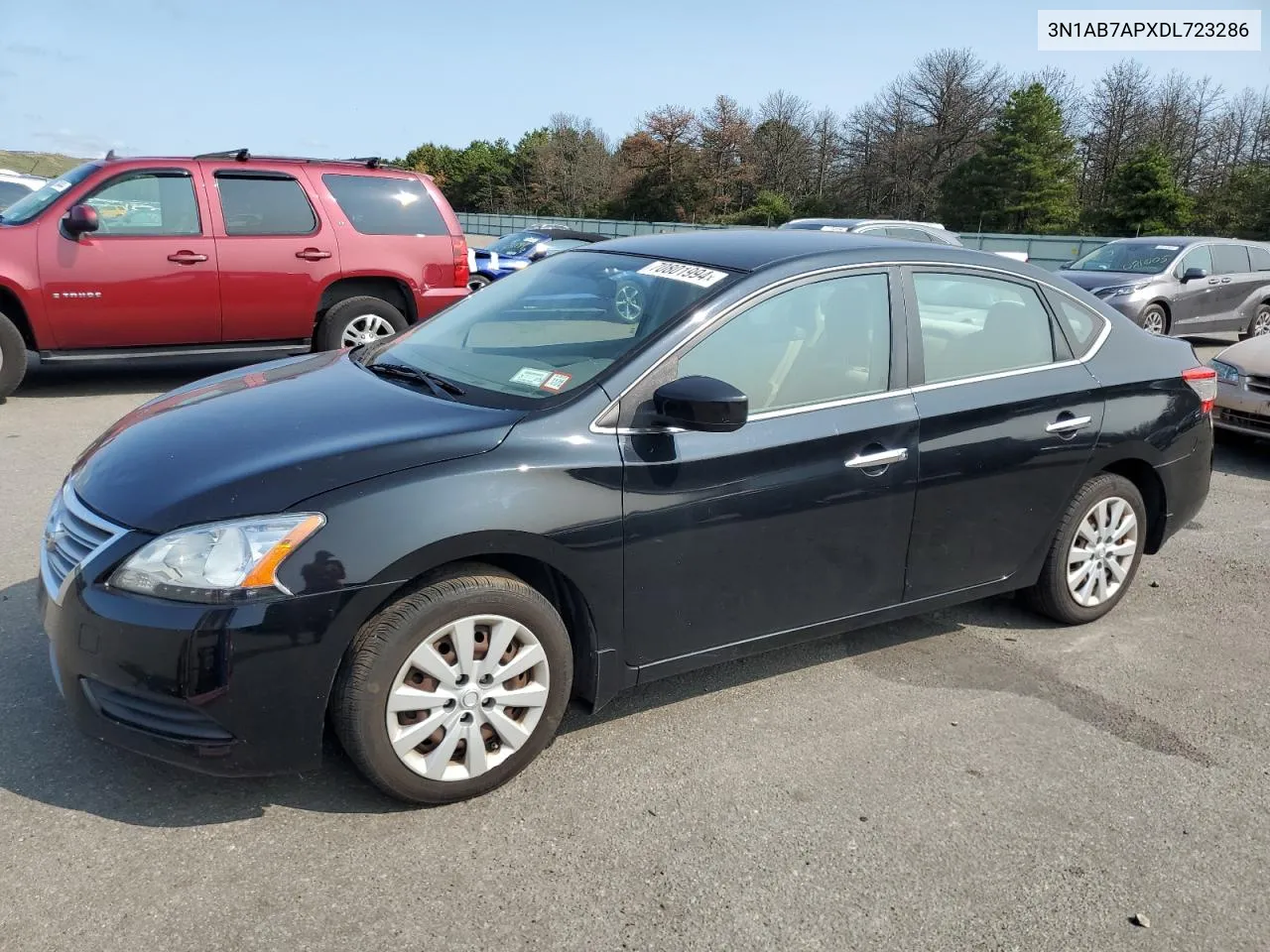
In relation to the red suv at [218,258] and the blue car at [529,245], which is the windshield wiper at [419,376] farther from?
the blue car at [529,245]

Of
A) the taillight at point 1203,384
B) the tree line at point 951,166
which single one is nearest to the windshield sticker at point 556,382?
the taillight at point 1203,384

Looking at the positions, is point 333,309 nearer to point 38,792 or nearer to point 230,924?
point 38,792

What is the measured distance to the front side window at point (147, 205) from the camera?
808cm

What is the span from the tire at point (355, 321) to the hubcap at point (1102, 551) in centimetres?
627

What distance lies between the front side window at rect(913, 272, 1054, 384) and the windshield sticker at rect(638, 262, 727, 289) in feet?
2.75

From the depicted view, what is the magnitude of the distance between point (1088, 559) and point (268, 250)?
22.7ft

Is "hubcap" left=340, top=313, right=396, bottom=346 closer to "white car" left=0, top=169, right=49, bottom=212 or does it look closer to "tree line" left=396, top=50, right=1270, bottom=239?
"white car" left=0, top=169, right=49, bottom=212

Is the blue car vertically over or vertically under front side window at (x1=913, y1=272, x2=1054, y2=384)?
under

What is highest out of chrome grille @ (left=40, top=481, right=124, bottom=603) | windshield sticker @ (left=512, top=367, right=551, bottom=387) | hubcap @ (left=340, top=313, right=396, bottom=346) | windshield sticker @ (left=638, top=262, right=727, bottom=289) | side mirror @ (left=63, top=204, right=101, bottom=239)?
side mirror @ (left=63, top=204, right=101, bottom=239)

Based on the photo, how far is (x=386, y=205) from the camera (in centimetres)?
930

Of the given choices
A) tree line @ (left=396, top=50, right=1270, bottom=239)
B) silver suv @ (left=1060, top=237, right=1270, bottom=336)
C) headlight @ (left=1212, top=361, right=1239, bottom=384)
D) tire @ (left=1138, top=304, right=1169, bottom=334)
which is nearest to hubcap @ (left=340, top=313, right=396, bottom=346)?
headlight @ (left=1212, top=361, right=1239, bottom=384)

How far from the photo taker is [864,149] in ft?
198

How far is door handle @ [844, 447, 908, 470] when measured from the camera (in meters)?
3.55

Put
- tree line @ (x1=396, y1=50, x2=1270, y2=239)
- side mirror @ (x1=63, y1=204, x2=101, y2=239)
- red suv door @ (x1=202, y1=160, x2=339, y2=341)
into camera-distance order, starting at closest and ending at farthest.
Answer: side mirror @ (x1=63, y1=204, x2=101, y2=239) < red suv door @ (x1=202, y1=160, x2=339, y2=341) < tree line @ (x1=396, y1=50, x2=1270, y2=239)
